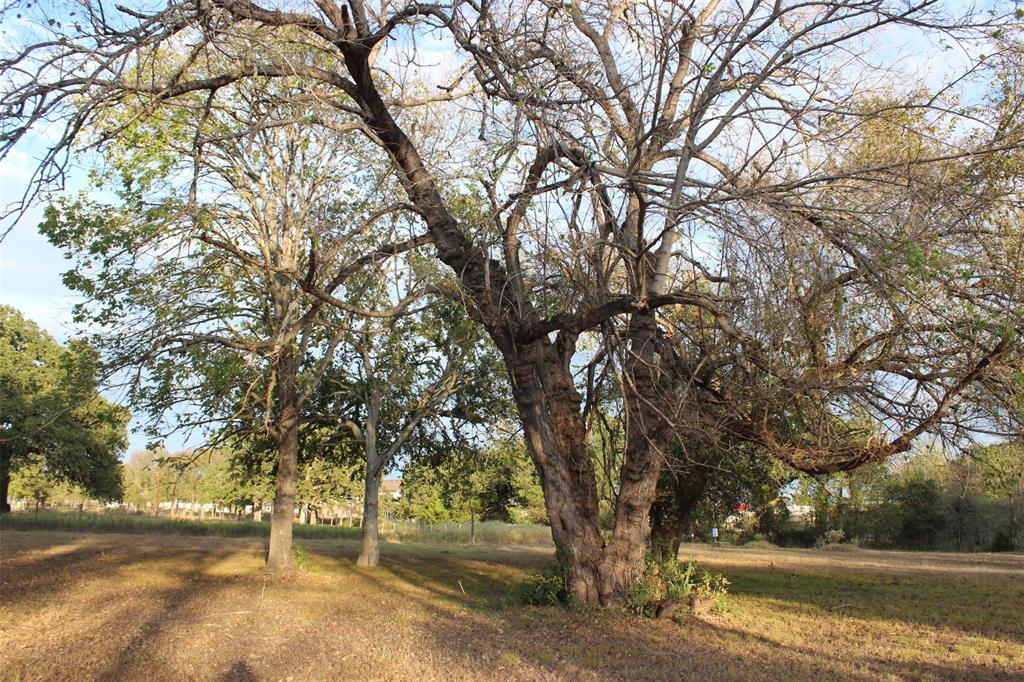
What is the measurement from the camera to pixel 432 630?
29.6 feet

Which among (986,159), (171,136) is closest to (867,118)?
(986,159)

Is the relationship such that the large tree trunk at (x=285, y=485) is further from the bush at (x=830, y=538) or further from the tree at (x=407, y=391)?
the bush at (x=830, y=538)

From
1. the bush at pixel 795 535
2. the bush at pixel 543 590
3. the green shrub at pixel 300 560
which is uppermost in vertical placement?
the bush at pixel 543 590

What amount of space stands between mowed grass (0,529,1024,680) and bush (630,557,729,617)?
290 millimetres

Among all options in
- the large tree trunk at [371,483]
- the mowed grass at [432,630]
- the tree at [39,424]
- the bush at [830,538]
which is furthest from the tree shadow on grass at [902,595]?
the tree at [39,424]

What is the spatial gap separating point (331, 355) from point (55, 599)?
7036 millimetres

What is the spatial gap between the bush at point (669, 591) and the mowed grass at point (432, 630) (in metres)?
0.29

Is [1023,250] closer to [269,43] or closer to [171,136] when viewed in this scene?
[269,43]

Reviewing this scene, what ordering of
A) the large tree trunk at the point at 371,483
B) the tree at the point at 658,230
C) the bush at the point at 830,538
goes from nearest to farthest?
the tree at the point at 658,230 → the large tree trunk at the point at 371,483 → the bush at the point at 830,538

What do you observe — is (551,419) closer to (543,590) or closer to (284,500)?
(543,590)

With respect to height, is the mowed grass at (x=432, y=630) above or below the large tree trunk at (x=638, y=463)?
below

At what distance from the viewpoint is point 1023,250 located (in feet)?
25.6

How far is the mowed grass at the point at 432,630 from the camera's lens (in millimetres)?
7125

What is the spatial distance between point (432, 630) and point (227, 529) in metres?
24.0
